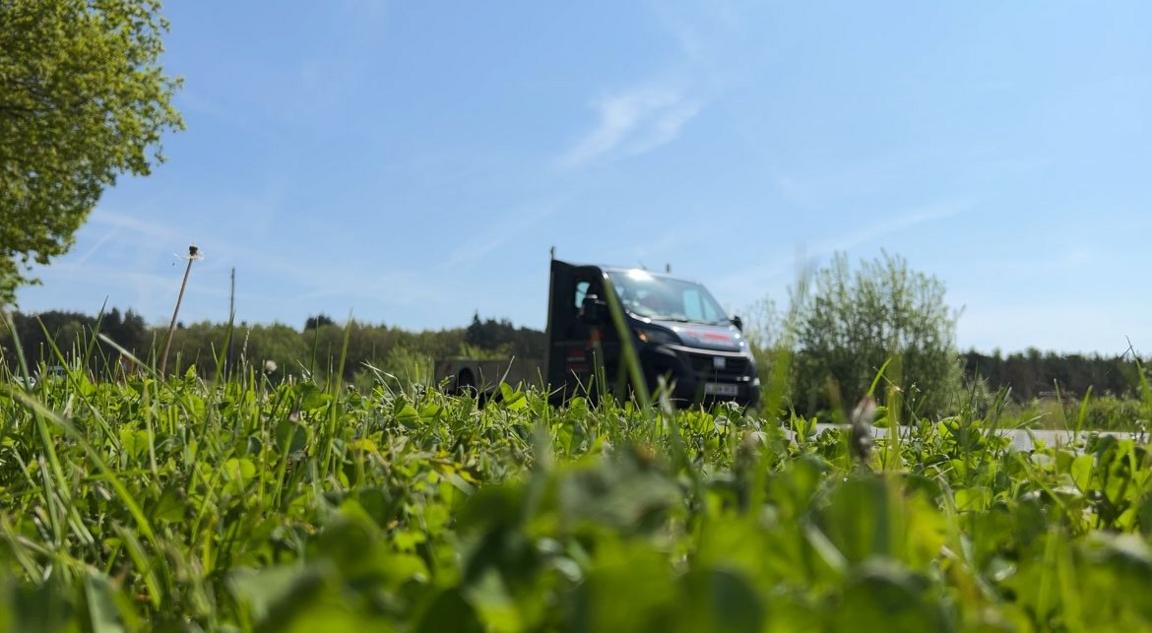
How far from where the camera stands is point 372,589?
20.9 inches

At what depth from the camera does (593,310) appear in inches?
383

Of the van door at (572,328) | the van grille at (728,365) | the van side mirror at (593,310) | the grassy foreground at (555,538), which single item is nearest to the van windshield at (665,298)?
the van door at (572,328)

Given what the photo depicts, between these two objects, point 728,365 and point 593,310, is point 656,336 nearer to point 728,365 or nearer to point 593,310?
point 593,310

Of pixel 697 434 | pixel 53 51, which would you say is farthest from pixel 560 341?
pixel 53 51

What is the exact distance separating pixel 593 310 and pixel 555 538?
9.16 meters

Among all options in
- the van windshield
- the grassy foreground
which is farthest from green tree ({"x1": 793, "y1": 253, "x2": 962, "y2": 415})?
the grassy foreground

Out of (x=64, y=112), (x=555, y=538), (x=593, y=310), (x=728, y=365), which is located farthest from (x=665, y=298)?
(x=64, y=112)

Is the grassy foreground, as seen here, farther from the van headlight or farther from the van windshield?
the van windshield

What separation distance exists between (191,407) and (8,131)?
2096 cm

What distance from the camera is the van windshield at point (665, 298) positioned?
10.7 m

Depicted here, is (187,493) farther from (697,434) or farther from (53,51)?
(53,51)

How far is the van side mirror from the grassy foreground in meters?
8.02

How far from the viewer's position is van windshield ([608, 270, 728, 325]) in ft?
35.1

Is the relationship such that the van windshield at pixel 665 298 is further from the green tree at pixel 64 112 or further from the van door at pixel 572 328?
the green tree at pixel 64 112
